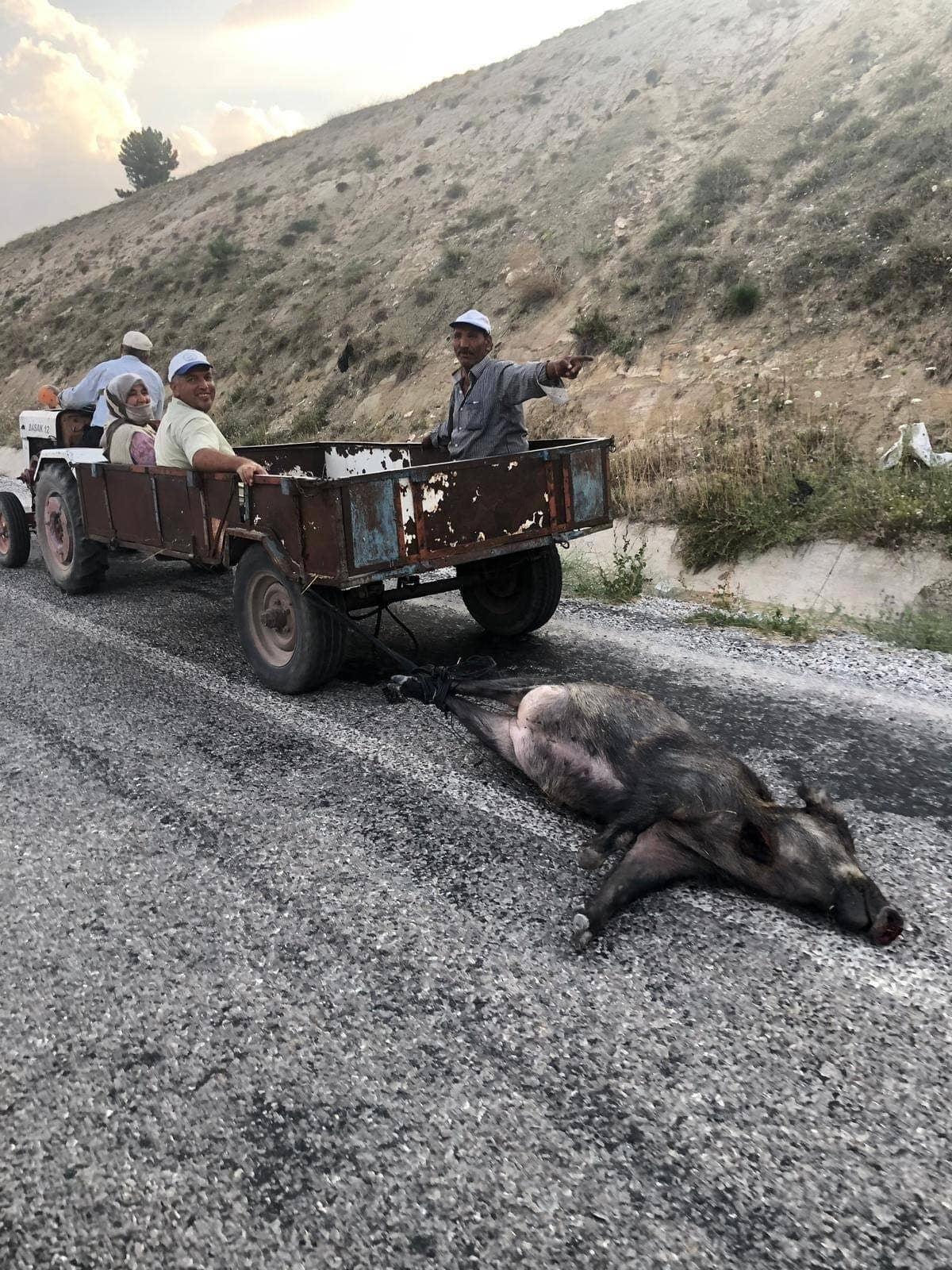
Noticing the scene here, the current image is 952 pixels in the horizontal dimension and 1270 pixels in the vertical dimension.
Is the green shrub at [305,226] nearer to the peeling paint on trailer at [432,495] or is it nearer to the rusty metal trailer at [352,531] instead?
the rusty metal trailer at [352,531]

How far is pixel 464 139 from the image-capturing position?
32531 millimetres

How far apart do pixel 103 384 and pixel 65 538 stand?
1814 mm

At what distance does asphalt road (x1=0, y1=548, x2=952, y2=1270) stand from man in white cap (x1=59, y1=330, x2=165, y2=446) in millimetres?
4749

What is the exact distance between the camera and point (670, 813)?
10.7 feet

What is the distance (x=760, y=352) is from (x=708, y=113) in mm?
13089

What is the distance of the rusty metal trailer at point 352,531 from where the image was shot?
469cm

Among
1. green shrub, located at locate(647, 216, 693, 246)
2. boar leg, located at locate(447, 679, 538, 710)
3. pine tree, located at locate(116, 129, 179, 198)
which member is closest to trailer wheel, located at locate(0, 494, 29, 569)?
boar leg, located at locate(447, 679, 538, 710)

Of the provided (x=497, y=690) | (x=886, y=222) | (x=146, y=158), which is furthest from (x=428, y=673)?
(x=146, y=158)

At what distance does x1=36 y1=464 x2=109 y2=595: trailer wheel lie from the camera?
7.40 m

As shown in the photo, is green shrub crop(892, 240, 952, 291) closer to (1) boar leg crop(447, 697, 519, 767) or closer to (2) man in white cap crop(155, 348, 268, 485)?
(2) man in white cap crop(155, 348, 268, 485)

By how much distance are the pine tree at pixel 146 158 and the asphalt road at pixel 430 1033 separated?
6543 cm

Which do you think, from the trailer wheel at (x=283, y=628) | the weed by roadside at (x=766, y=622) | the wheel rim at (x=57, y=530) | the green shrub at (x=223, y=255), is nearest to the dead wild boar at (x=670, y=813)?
the trailer wheel at (x=283, y=628)

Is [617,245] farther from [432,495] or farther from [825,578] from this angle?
[432,495]

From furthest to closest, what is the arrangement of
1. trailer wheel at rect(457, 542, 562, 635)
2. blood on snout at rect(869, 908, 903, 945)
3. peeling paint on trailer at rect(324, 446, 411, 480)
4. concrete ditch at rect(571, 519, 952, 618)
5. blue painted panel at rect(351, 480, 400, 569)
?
concrete ditch at rect(571, 519, 952, 618) < peeling paint on trailer at rect(324, 446, 411, 480) < trailer wheel at rect(457, 542, 562, 635) < blue painted panel at rect(351, 480, 400, 569) < blood on snout at rect(869, 908, 903, 945)
